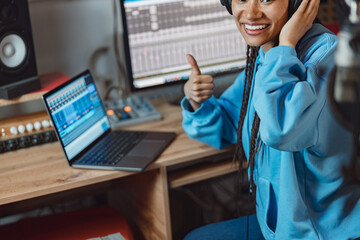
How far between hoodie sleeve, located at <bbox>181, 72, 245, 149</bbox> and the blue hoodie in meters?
0.10

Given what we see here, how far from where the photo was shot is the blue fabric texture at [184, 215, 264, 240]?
1437 millimetres

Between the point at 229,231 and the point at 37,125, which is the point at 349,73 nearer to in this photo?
the point at 229,231

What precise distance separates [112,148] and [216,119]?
35cm

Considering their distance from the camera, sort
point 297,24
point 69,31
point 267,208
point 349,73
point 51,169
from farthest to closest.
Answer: point 69,31 → point 51,169 → point 267,208 → point 297,24 → point 349,73

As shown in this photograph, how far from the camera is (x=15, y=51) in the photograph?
157 centimetres

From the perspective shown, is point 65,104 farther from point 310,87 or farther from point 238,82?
point 310,87

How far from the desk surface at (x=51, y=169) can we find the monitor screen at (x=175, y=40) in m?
0.26

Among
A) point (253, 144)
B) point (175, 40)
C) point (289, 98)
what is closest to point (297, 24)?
point (289, 98)

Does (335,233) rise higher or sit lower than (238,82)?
lower

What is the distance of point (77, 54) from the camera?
1.96 meters

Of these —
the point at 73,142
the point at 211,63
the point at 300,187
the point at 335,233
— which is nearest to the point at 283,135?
the point at 300,187

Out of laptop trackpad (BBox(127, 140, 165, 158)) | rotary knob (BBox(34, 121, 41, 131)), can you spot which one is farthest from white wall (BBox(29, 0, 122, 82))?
laptop trackpad (BBox(127, 140, 165, 158))

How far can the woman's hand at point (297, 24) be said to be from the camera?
1170 millimetres

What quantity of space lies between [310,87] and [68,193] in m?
1.13
